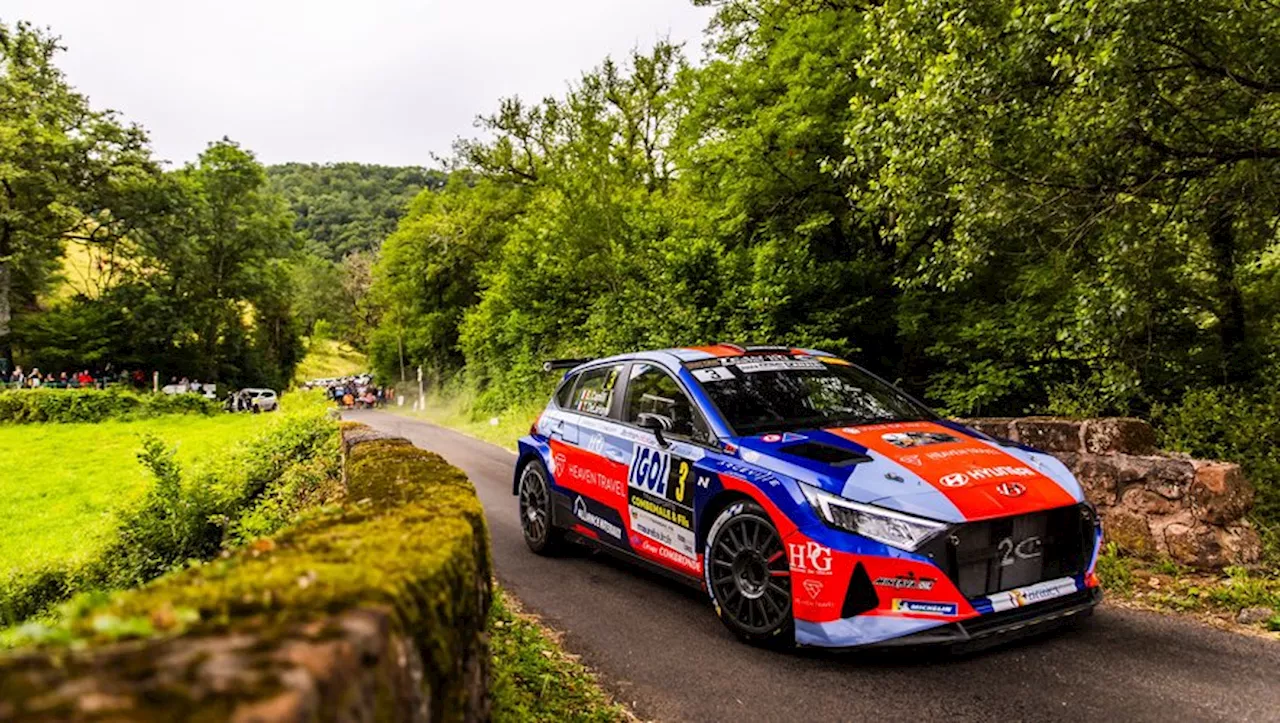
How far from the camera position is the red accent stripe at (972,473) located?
3971 mm

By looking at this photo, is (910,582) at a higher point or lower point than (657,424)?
lower

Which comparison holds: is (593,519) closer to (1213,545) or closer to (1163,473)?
(1163,473)

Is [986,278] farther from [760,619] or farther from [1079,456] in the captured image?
[760,619]

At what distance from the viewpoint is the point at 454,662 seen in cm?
182

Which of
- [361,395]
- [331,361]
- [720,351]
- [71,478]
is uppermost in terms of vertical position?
[720,351]

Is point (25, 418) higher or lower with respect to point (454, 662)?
lower

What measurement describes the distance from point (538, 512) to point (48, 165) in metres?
42.4

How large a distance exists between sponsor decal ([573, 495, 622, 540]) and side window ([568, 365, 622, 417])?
2.63 ft

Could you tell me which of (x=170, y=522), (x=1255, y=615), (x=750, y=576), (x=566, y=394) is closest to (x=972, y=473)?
(x=750, y=576)

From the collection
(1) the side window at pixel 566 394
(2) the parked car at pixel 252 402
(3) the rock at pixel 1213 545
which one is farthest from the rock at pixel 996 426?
(2) the parked car at pixel 252 402

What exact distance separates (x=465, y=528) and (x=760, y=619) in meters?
2.69

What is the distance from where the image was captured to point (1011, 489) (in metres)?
4.12

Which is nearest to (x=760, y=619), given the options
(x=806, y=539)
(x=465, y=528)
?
(x=806, y=539)

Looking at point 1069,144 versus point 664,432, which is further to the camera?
point 1069,144
